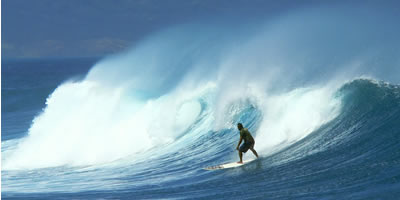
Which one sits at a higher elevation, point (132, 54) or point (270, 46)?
point (132, 54)

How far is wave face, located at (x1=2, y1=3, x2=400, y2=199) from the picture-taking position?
11.7m

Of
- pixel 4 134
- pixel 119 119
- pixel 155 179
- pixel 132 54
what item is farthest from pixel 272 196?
pixel 132 54

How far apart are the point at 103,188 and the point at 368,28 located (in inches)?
1160

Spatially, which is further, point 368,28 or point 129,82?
point 368,28

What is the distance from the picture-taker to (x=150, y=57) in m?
40.9

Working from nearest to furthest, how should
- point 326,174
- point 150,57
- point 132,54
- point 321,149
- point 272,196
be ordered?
point 272,196 < point 326,174 < point 321,149 < point 132,54 < point 150,57

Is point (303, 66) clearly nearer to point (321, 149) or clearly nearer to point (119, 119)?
point (119, 119)

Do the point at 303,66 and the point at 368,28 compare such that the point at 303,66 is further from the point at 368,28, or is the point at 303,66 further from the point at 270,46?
the point at 368,28

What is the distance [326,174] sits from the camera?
11.2 metres

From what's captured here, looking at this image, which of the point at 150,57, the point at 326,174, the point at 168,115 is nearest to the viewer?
the point at 326,174

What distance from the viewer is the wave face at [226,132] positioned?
11.7 metres

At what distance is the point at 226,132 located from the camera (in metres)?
18.3

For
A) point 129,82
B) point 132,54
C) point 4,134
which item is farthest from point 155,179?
point 132,54

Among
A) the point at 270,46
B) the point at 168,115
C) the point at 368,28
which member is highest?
the point at 368,28
